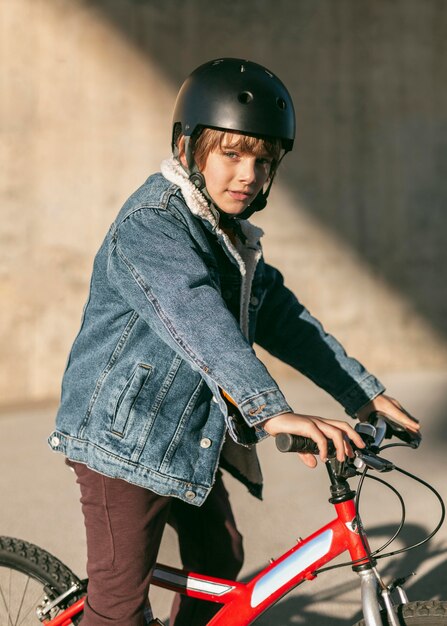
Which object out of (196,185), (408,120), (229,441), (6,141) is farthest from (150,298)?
(408,120)

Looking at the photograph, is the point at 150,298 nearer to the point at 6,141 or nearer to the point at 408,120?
the point at 6,141

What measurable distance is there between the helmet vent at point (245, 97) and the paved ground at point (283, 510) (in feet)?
6.07

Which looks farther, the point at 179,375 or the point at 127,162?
the point at 127,162

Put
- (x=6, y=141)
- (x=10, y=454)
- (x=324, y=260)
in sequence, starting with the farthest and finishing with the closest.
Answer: (x=324, y=260)
(x=6, y=141)
(x=10, y=454)

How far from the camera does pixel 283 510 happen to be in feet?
14.5

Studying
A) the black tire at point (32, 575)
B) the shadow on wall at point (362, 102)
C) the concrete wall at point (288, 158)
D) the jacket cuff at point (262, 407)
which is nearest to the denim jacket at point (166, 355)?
the jacket cuff at point (262, 407)

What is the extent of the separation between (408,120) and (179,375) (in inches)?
193

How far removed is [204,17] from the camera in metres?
6.10

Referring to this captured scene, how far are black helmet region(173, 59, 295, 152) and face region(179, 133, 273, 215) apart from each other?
0.18 feet

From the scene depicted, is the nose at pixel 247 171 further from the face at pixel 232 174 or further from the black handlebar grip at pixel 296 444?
the black handlebar grip at pixel 296 444

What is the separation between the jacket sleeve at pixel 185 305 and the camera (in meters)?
1.86

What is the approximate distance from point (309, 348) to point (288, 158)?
3985mm

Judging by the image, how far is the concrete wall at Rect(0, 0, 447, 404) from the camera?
5836 millimetres

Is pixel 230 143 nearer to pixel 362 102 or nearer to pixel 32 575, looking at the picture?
pixel 32 575
